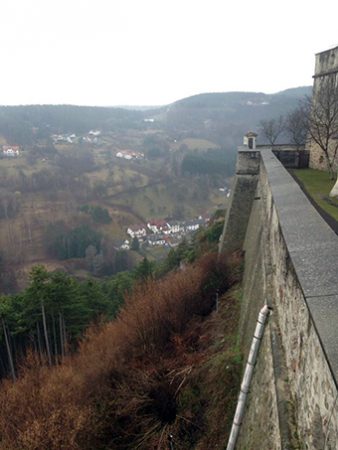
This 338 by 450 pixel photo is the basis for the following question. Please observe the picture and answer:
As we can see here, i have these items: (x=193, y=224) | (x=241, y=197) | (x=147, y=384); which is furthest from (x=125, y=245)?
(x=147, y=384)

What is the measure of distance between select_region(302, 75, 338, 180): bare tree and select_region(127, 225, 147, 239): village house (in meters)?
77.0

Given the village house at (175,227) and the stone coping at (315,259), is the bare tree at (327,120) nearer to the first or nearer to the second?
the stone coping at (315,259)

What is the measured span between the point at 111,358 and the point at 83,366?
1.75 metres

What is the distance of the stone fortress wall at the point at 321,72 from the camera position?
1914cm

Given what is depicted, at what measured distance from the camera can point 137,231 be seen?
97062 millimetres

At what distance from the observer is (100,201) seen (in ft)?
376

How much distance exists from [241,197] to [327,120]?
5.69 metres

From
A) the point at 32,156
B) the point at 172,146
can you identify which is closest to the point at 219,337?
the point at 32,156

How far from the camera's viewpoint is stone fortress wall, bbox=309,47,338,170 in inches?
754

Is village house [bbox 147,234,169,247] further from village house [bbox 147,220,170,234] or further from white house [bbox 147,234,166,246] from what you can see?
village house [bbox 147,220,170,234]

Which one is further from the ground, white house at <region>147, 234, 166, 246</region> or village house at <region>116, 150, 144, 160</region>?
village house at <region>116, 150, 144, 160</region>

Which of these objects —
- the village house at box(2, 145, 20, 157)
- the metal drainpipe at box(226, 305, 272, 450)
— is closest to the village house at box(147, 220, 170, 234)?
the village house at box(2, 145, 20, 157)

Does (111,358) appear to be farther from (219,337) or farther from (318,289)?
(318,289)

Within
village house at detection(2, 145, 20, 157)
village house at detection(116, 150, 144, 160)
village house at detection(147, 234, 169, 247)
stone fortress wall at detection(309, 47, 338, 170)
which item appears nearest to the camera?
stone fortress wall at detection(309, 47, 338, 170)
